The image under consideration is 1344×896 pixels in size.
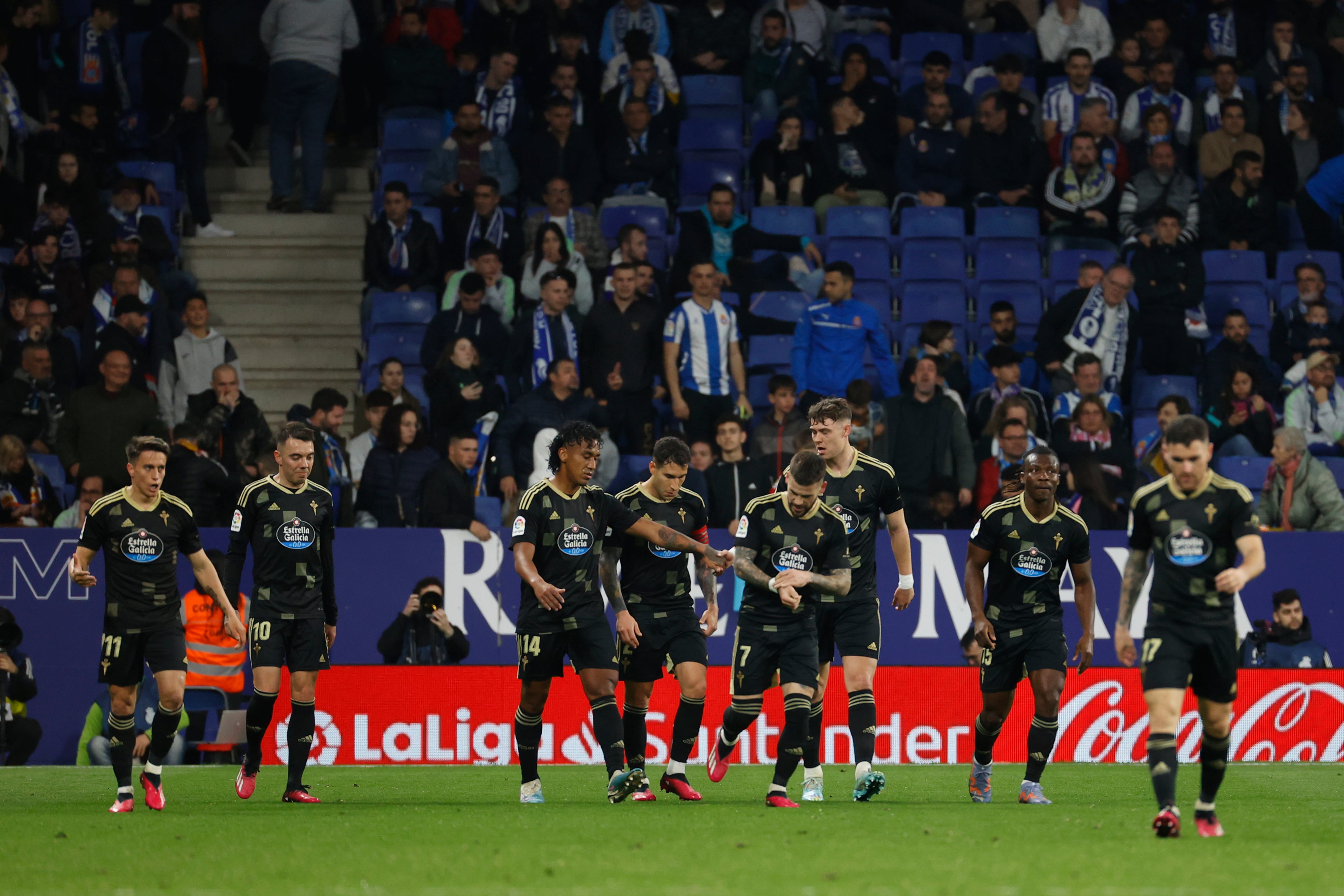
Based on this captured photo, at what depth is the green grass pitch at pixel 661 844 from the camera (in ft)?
23.0

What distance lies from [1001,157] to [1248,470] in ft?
17.1

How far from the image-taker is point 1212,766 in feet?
27.5

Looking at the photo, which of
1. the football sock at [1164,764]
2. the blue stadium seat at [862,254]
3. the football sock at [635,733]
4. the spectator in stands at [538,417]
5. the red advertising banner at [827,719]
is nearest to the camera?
the football sock at [1164,764]

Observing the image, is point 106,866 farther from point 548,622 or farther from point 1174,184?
point 1174,184

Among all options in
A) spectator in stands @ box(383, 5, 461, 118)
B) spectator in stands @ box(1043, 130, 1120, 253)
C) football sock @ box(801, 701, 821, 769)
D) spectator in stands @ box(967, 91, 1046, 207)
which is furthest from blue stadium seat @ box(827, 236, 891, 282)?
football sock @ box(801, 701, 821, 769)

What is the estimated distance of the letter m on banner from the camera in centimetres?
1566

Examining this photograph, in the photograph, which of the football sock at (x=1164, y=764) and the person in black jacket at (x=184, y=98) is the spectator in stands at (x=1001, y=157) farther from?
the football sock at (x=1164, y=764)

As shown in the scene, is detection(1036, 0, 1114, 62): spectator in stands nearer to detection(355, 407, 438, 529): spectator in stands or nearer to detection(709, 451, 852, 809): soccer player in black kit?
detection(355, 407, 438, 529): spectator in stands

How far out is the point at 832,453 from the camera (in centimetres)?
1112

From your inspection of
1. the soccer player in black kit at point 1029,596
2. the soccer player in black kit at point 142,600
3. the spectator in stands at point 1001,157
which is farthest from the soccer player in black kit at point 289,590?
the spectator in stands at point 1001,157

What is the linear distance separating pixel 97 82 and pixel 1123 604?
15878 mm

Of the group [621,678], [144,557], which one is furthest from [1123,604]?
[144,557]

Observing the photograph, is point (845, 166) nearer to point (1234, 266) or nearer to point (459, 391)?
point (1234, 266)

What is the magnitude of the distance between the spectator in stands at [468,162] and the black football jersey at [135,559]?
31.2ft
